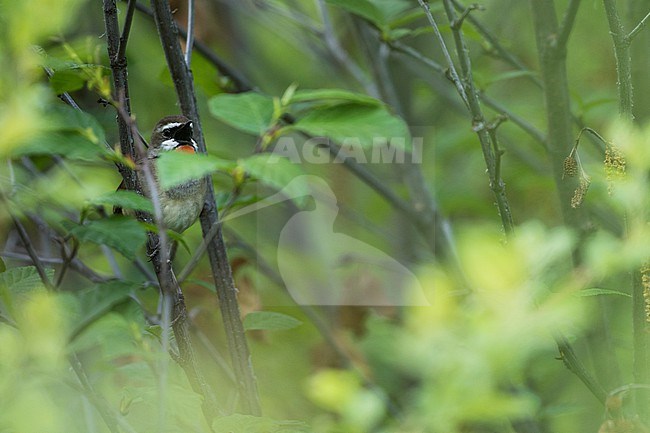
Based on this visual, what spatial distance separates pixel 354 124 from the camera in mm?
1780

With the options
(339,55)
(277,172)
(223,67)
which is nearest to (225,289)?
(277,172)

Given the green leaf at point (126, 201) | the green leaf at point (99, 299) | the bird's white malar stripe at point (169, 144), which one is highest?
the green leaf at point (126, 201)

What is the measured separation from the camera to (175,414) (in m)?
1.81

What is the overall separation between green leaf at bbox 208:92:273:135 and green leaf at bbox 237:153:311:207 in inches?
10.4

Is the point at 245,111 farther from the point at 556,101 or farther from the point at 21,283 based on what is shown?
the point at 556,101

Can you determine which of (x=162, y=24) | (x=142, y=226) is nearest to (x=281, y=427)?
(x=142, y=226)

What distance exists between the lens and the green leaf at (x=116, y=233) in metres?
1.82

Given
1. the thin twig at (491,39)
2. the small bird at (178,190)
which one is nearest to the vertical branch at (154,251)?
the small bird at (178,190)

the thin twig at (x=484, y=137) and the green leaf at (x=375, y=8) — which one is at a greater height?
the green leaf at (x=375, y=8)

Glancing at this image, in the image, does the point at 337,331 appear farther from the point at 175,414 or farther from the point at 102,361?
the point at 175,414

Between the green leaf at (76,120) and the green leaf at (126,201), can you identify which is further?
the green leaf at (76,120)

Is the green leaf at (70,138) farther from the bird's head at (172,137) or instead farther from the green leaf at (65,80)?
the bird's head at (172,137)

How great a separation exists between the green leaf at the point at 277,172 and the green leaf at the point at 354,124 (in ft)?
0.51

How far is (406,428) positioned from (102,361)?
3.81 feet
